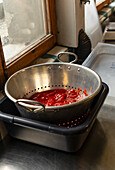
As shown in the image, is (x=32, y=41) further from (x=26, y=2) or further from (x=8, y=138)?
(x=8, y=138)

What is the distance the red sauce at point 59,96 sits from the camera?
3.01 feet

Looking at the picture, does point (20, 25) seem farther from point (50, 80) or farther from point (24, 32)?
point (50, 80)

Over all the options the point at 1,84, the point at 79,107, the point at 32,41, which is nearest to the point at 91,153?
the point at 79,107

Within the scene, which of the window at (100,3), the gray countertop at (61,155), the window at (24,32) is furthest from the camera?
the window at (100,3)

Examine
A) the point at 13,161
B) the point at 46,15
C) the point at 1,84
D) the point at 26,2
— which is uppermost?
the point at 26,2

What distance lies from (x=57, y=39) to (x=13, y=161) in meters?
0.99

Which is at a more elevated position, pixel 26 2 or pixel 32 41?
pixel 26 2

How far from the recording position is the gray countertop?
81 cm

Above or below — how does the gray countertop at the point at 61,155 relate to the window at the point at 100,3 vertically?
below

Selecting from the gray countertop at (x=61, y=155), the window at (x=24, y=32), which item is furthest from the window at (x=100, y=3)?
the gray countertop at (x=61, y=155)

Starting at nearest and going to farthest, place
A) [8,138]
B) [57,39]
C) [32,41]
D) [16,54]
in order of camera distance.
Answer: [8,138] < [16,54] < [32,41] < [57,39]

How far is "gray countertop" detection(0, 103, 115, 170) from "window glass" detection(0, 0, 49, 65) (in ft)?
1.53

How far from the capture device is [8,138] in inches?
37.1

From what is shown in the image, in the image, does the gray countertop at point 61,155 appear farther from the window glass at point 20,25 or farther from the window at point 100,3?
the window at point 100,3
